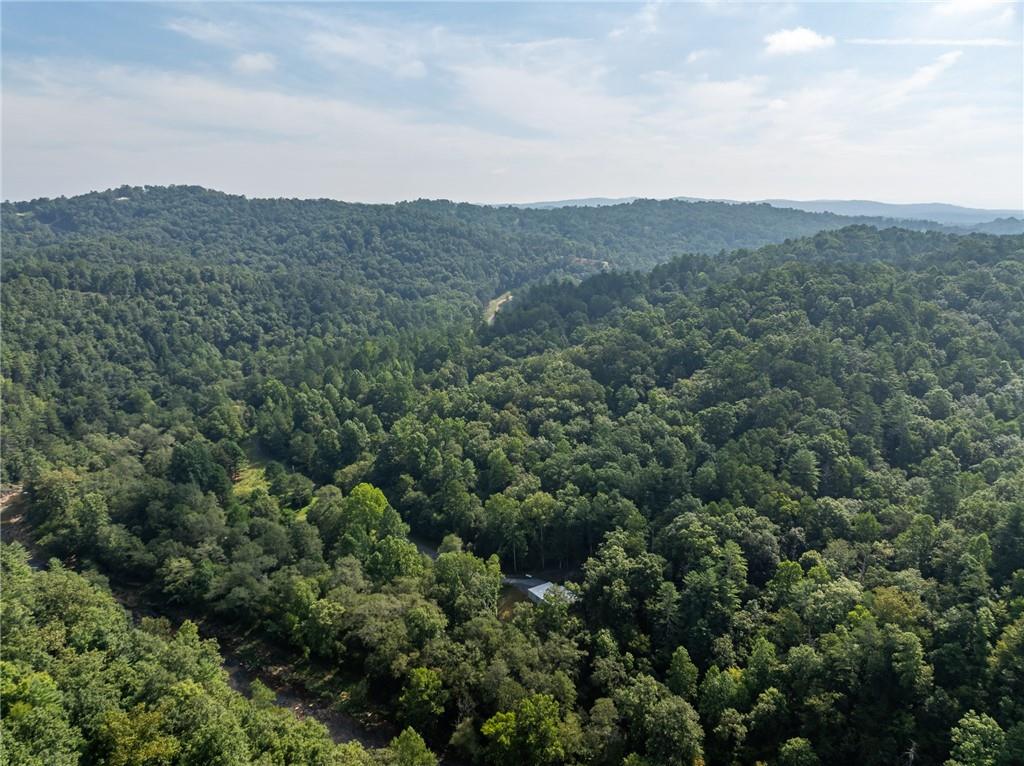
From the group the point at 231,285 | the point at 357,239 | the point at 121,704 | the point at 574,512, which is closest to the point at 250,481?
the point at 574,512

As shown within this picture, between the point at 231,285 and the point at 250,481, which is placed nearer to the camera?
the point at 250,481

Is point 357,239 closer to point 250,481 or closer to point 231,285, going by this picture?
point 231,285

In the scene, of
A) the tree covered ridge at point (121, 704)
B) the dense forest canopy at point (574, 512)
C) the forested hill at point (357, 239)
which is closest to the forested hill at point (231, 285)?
the forested hill at point (357, 239)

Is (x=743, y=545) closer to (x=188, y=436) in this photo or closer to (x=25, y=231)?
(x=188, y=436)

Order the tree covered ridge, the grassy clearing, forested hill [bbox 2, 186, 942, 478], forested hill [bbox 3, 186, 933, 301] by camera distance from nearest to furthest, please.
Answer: the tree covered ridge → the grassy clearing → forested hill [bbox 2, 186, 942, 478] → forested hill [bbox 3, 186, 933, 301]

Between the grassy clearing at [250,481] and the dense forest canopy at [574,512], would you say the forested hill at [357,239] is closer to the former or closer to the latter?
the dense forest canopy at [574,512]

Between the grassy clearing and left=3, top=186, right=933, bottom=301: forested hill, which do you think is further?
left=3, top=186, right=933, bottom=301: forested hill

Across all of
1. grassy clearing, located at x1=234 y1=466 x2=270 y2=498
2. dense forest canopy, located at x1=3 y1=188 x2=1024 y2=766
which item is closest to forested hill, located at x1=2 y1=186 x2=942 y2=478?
dense forest canopy, located at x1=3 y1=188 x2=1024 y2=766

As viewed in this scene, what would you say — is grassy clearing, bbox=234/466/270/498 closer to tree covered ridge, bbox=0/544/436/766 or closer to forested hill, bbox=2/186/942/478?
forested hill, bbox=2/186/942/478

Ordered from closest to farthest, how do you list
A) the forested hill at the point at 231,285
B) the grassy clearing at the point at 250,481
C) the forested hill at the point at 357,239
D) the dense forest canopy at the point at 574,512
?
the dense forest canopy at the point at 574,512 < the grassy clearing at the point at 250,481 < the forested hill at the point at 231,285 < the forested hill at the point at 357,239
